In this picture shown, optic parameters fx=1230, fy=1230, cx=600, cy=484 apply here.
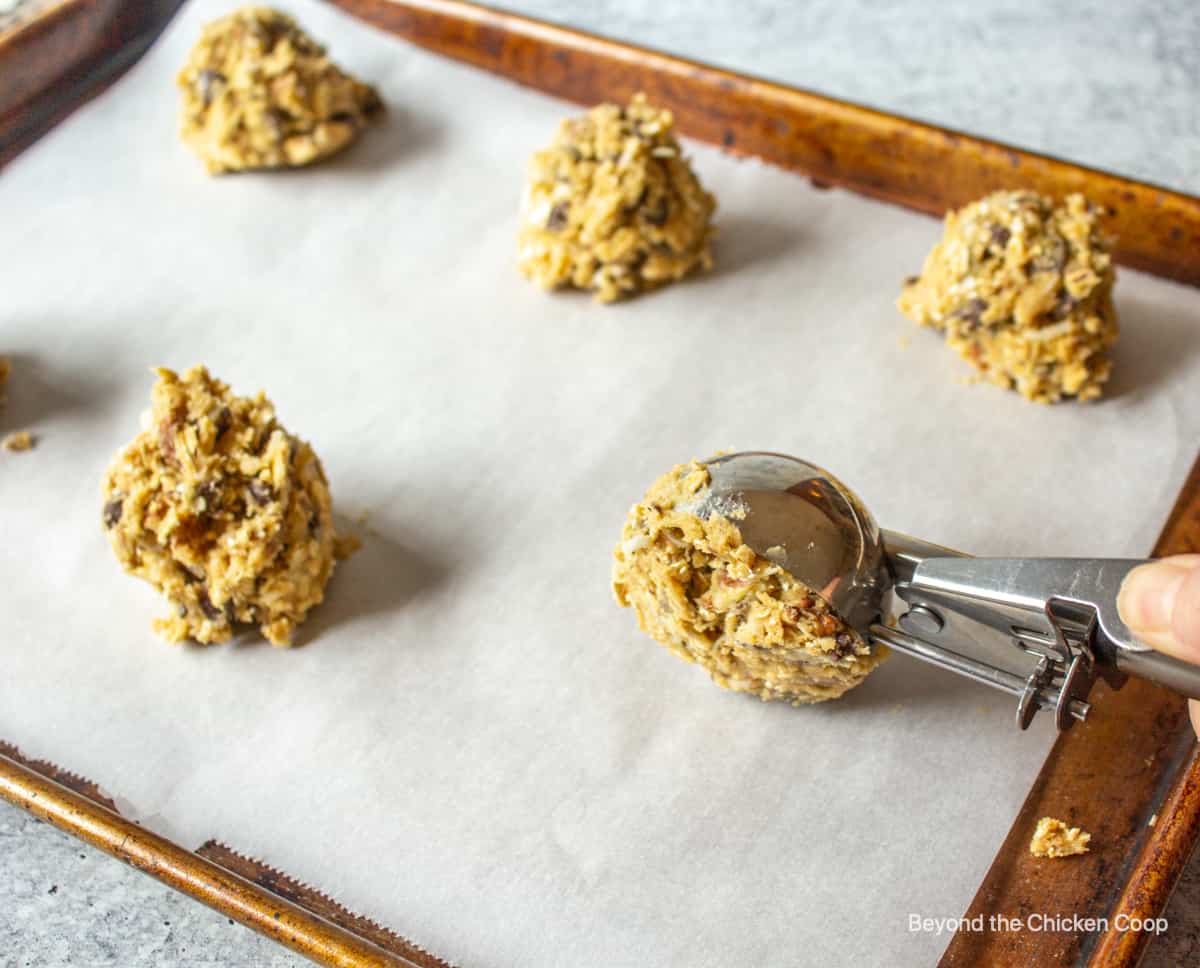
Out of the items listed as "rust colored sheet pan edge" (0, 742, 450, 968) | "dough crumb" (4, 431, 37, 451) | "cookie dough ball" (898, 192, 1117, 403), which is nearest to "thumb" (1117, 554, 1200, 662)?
"cookie dough ball" (898, 192, 1117, 403)

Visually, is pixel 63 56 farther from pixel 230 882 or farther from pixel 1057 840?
pixel 1057 840

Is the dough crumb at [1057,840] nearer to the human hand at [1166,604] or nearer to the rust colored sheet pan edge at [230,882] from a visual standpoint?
the human hand at [1166,604]

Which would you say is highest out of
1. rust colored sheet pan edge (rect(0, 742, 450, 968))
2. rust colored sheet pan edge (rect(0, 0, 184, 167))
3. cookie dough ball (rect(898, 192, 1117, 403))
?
cookie dough ball (rect(898, 192, 1117, 403))

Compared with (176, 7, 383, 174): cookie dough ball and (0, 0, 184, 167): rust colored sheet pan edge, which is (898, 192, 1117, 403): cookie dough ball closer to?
(176, 7, 383, 174): cookie dough ball

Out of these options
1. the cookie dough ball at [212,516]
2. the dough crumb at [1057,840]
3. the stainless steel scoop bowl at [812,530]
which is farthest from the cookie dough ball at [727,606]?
the cookie dough ball at [212,516]

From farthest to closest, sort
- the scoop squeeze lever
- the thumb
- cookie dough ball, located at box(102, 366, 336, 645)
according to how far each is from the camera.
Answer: cookie dough ball, located at box(102, 366, 336, 645) → the scoop squeeze lever → the thumb

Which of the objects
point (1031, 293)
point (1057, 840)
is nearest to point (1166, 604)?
point (1057, 840)
